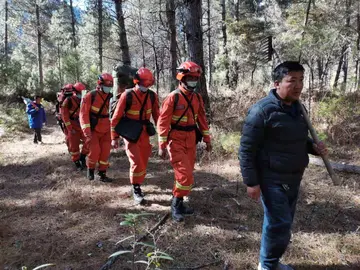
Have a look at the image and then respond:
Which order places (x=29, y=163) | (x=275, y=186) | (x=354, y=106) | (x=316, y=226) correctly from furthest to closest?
1. (x=354, y=106)
2. (x=29, y=163)
3. (x=316, y=226)
4. (x=275, y=186)

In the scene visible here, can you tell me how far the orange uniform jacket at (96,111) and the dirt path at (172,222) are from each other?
3.56 feet

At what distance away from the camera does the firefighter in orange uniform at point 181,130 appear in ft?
13.8

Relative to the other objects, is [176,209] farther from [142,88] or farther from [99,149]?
[99,149]

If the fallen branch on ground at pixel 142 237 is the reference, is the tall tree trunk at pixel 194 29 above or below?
above

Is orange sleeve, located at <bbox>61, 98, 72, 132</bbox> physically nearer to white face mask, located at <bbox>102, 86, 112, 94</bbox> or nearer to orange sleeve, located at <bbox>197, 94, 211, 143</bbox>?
white face mask, located at <bbox>102, 86, 112, 94</bbox>

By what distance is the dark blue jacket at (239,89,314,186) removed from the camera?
265cm

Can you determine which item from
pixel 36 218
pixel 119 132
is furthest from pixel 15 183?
pixel 119 132

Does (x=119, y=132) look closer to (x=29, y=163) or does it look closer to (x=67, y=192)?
(x=67, y=192)

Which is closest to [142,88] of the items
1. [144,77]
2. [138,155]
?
[144,77]

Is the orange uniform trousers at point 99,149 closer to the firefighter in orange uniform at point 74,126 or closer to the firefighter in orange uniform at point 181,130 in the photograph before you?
the firefighter in orange uniform at point 74,126

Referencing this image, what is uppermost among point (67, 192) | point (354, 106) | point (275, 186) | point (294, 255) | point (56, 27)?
point (56, 27)

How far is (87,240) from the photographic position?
386cm

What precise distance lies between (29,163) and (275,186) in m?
7.40

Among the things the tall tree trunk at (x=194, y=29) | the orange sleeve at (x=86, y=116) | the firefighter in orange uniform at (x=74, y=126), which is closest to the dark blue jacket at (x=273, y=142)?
the orange sleeve at (x=86, y=116)
